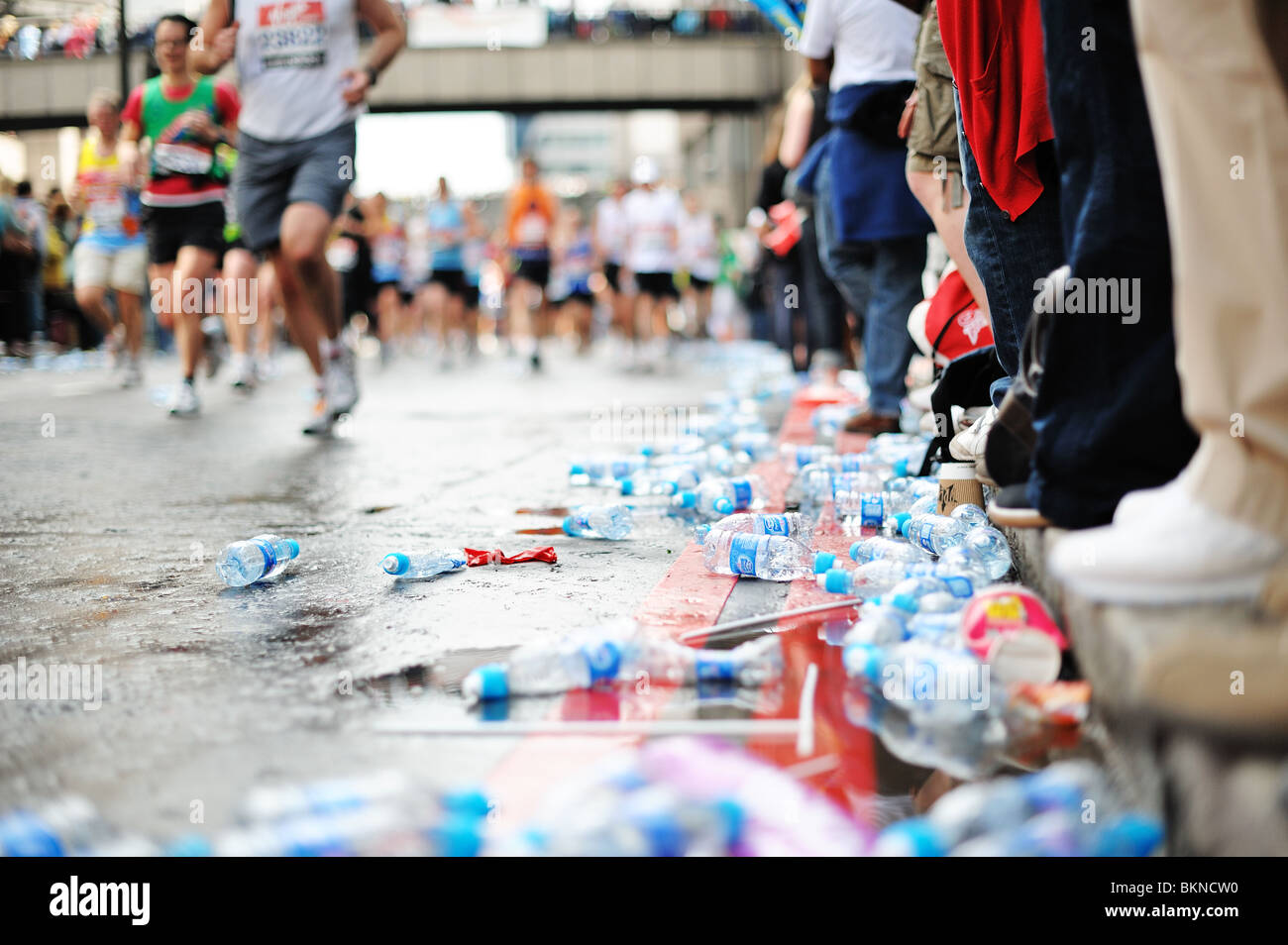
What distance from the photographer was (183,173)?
27.0 feet

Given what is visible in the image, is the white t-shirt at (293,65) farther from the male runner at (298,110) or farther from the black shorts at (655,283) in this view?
the black shorts at (655,283)

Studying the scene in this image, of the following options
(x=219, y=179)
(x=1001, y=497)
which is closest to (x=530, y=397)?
(x=219, y=179)

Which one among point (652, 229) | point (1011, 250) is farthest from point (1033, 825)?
point (652, 229)

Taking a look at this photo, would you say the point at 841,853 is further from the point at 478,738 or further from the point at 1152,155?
the point at 1152,155

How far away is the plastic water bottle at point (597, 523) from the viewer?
355 centimetres

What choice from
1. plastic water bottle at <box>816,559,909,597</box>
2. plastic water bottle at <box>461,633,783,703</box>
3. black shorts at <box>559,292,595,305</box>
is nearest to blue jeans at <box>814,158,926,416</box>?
plastic water bottle at <box>816,559,909,597</box>

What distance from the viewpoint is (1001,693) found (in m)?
1.89

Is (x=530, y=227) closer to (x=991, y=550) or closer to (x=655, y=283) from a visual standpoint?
(x=655, y=283)

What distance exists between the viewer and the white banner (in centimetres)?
3034

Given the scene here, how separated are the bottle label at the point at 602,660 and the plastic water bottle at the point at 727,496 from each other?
6.02 ft

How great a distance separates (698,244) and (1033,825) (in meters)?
17.2

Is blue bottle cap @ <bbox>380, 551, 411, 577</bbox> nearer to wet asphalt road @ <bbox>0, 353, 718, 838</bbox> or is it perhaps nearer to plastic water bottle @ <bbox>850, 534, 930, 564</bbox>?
wet asphalt road @ <bbox>0, 353, 718, 838</bbox>

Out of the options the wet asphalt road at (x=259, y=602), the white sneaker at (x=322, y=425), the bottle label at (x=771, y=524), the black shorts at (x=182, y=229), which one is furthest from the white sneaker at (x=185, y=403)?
the bottle label at (x=771, y=524)
